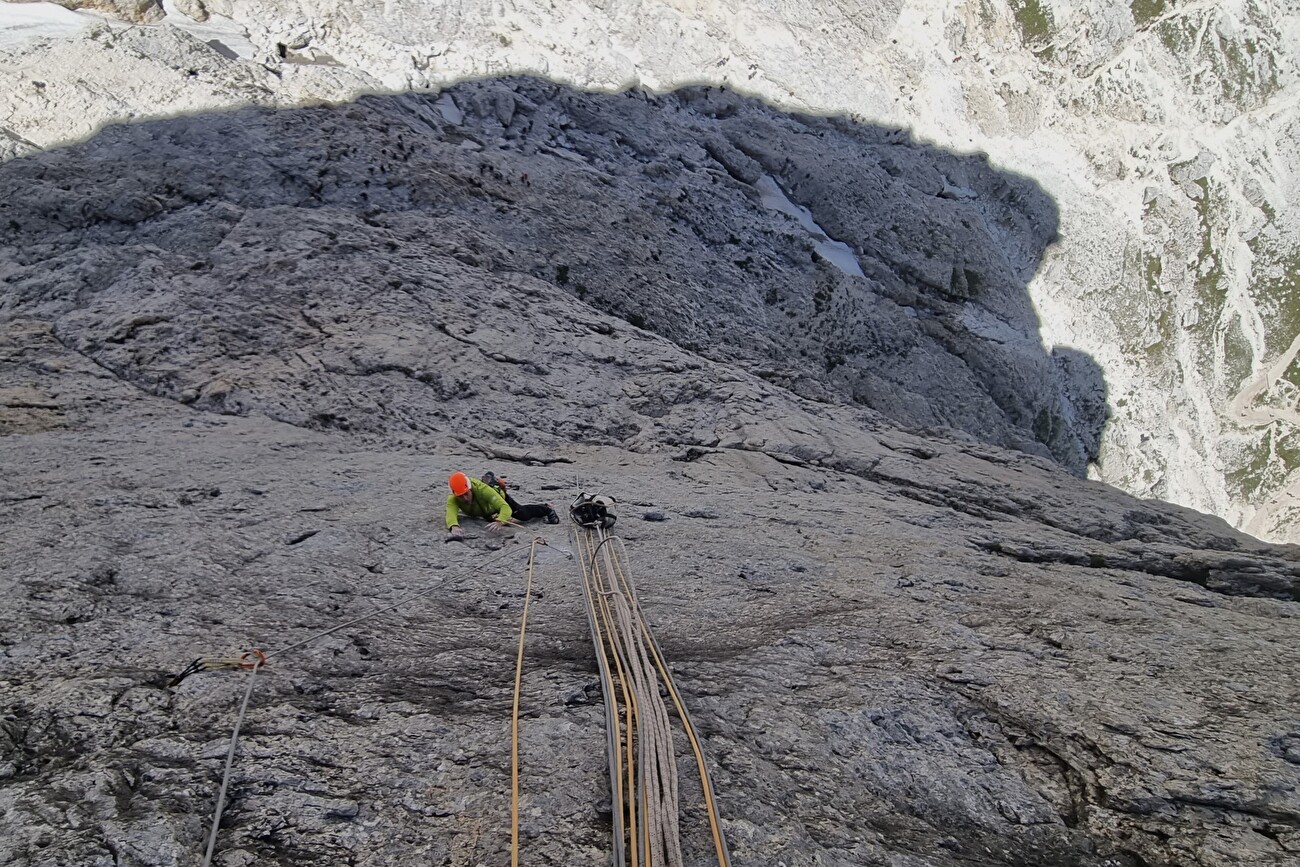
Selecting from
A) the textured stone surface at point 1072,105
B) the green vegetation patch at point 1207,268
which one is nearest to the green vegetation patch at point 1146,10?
the textured stone surface at point 1072,105

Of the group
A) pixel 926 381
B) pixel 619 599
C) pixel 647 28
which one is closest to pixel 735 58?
pixel 647 28

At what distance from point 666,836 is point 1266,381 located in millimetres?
62920

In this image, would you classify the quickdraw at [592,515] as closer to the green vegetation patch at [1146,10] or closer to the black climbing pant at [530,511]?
the black climbing pant at [530,511]

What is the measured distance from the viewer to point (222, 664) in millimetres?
6152

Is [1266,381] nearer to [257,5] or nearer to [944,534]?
[944,534]

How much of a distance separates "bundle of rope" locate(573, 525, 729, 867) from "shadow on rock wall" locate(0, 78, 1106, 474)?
9.93m

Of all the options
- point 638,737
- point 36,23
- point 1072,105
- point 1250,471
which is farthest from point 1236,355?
point 36,23

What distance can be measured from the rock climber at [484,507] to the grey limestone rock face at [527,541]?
0.41 meters

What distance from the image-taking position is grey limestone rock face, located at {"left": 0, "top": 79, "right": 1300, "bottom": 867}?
5051 millimetres

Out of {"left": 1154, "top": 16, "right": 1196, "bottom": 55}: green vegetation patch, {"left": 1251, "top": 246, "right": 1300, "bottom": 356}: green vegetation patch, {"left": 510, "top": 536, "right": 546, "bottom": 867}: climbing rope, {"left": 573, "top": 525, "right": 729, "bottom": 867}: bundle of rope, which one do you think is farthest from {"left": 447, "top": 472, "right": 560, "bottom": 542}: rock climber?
{"left": 1251, "top": 246, "right": 1300, "bottom": 356}: green vegetation patch

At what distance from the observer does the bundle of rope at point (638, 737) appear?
4.63m

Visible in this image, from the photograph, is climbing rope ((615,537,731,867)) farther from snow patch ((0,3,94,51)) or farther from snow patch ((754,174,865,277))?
snow patch ((0,3,94,51))

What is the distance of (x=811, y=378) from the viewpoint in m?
23.8

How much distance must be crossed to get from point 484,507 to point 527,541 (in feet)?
3.20
